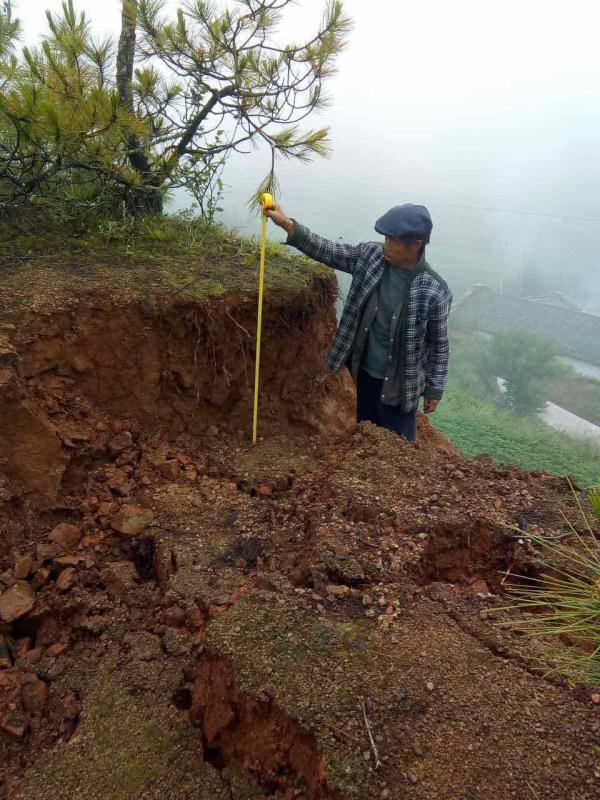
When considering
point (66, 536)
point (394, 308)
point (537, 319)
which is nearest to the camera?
point (66, 536)

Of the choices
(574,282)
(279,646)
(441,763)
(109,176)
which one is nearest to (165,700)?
(279,646)

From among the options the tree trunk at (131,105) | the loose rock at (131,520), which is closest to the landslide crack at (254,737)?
the loose rock at (131,520)

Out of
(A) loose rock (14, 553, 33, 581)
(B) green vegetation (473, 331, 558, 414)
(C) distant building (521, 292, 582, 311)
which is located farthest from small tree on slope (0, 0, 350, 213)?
(C) distant building (521, 292, 582, 311)

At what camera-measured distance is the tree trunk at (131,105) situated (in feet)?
11.5

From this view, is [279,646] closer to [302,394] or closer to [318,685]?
[318,685]

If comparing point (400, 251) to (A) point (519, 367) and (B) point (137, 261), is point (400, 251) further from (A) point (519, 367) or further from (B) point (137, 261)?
(A) point (519, 367)

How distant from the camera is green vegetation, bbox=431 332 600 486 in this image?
19.3 feet

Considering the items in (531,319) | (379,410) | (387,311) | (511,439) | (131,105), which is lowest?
(511,439)

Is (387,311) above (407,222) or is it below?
below

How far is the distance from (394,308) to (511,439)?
3900 mm

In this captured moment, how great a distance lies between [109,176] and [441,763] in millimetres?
3479

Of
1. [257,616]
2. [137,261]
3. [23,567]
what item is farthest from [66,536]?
[137,261]

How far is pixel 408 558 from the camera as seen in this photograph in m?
2.18

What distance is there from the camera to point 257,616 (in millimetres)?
1918
